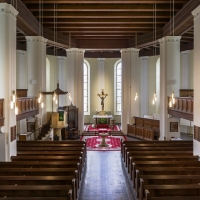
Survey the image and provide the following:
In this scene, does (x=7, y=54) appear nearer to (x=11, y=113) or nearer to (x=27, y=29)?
(x=11, y=113)

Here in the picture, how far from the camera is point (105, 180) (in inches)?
404

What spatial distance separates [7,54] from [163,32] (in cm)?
1043

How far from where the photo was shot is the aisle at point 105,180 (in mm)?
8680

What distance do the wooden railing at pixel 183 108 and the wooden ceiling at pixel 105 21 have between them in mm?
3831

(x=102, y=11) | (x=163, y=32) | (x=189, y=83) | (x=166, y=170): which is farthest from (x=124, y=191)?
(x=189, y=83)

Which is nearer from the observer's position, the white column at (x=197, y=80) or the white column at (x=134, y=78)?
the white column at (x=197, y=80)

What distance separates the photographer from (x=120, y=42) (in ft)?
69.2

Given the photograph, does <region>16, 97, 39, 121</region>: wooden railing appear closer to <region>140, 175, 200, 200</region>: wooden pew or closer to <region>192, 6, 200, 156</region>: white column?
<region>140, 175, 200, 200</region>: wooden pew

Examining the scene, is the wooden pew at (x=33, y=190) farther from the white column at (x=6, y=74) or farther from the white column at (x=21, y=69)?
the white column at (x=21, y=69)

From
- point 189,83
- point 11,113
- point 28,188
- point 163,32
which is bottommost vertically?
point 28,188

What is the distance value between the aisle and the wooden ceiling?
748 centimetres

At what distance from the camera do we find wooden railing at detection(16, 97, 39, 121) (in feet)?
40.6

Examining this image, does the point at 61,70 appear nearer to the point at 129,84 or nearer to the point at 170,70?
the point at 129,84

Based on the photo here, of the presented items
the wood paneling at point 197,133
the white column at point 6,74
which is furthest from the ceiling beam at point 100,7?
the wood paneling at point 197,133
